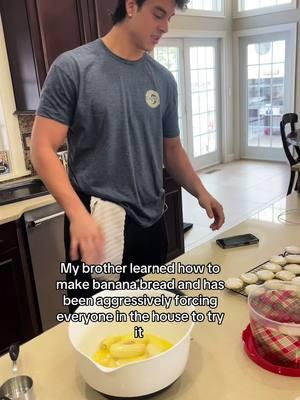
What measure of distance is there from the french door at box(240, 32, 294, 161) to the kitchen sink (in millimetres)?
4610

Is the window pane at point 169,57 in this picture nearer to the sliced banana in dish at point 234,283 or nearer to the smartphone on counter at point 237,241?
the smartphone on counter at point 237,241

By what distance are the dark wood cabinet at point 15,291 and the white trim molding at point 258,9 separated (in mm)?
5283

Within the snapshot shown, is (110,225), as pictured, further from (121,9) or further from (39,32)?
(39,32)

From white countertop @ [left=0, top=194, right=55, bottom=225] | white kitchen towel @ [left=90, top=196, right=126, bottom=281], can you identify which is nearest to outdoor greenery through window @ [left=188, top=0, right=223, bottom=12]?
white countertop @ [left=0, top=194, right=55, bottom=225]

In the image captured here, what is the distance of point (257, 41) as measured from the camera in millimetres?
6078

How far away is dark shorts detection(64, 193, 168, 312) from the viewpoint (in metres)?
1.35

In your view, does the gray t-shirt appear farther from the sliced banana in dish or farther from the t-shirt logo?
the sliced banana in dish

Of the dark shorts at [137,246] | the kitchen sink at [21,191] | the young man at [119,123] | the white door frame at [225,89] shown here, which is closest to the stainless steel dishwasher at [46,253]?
the kitchen sink at [21,191]

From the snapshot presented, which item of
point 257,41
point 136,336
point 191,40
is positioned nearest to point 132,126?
point 136,336

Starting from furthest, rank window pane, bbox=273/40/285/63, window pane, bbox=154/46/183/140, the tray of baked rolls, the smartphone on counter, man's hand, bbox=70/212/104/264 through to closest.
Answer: window pane, bbox=273/40/285/63
window pane, bbox=154/46/183/140
the smartphone on counter
the tray of baked rolls
man's hand, bbox=70/212/104/264

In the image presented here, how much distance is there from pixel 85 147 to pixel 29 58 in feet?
4.09

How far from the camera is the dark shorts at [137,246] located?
1.35 meters

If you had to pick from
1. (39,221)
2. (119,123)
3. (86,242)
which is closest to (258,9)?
(39,221)

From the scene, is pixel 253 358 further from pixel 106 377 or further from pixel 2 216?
pixel 2 216
